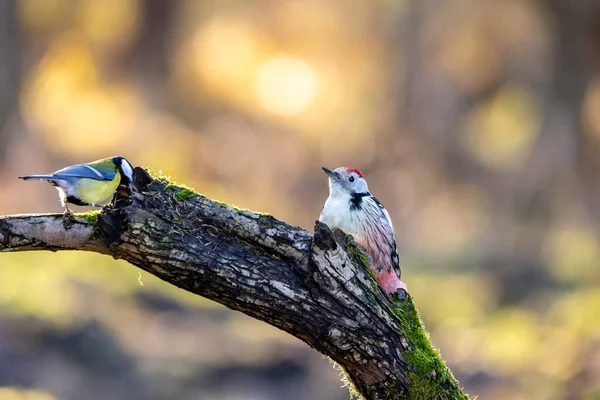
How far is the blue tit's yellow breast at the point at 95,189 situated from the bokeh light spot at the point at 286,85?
12.2 m

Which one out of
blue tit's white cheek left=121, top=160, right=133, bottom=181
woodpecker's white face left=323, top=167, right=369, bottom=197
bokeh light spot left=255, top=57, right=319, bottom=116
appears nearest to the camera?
blue tit's white cheek left=121, top=160, right=133, bottom=181

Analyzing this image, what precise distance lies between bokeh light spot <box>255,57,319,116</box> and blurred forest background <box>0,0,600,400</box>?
0.04 metres

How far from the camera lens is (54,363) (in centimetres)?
909

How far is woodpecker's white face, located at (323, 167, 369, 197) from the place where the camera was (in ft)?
17.2

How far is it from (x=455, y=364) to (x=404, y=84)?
7.04 m

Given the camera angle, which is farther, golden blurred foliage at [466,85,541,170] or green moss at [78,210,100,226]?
golden blurred foliage at [466,85,541,170]

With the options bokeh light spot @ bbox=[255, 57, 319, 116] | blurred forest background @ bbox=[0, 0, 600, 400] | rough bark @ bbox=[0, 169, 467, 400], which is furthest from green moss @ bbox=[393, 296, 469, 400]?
bokeh light spot @ bbox=[255, 57, 319, 116]

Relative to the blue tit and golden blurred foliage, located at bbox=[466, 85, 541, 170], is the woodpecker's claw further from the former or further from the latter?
golden blurred foliage, located at bbox=[466, 85, 541, 170]

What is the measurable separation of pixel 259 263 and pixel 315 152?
11911 mm

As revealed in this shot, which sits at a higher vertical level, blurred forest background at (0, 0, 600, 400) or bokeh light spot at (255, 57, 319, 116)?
bokeh light spot at (255, 57, 319, 116)

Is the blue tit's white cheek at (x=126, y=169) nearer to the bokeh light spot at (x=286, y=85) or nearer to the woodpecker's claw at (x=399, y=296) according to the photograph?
the woodpecker's claw at (x=399, y=296)

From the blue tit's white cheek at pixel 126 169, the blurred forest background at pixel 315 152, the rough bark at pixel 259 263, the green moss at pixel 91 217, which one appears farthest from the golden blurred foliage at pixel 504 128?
the green moss at pixel 91 217

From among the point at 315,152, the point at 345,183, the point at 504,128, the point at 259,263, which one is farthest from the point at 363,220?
the point at 504,128

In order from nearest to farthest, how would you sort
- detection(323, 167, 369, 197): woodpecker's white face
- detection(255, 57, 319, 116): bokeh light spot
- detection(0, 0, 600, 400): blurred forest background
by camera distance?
detection(323, 167, 369, 197): woodpecker's white face < detection(0, 0, 600, 400): blurred forest background < detection(255, 57, 319, 116): bokeh light spot
